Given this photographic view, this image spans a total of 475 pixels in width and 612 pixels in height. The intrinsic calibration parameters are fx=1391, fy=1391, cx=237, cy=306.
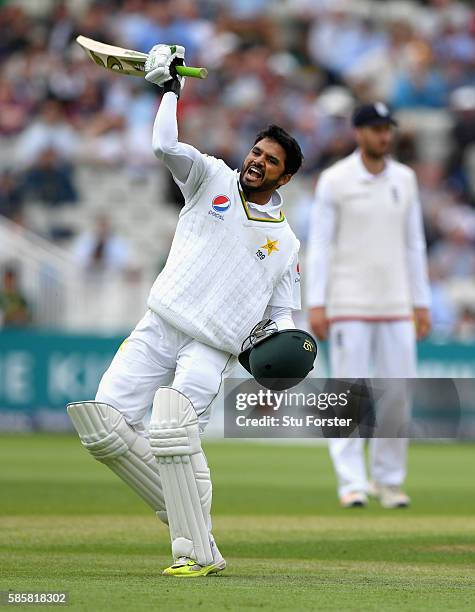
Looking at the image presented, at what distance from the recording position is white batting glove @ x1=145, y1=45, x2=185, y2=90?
5887 millimetres

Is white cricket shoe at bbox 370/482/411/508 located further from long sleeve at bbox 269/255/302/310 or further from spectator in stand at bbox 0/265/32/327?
spectator in stand at bbox 0/265/32/327

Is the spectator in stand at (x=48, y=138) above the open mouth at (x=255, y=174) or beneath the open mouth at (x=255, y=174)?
above

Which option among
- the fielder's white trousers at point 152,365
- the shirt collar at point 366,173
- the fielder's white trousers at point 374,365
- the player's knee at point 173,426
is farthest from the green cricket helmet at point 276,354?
the shirt collar at point 366,173

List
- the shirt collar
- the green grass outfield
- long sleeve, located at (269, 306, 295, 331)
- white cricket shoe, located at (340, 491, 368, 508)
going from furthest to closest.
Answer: the shirt collar, white cricket shoe, located at (340, 491, 368, 508), long sleeve, located at (269, 306, 295, 331), the green grass outfield

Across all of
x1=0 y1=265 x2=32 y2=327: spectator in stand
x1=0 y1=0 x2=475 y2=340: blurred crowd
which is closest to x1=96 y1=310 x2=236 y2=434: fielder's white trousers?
x1=0 y1=265 x2=32 y2=327: spectator in stand

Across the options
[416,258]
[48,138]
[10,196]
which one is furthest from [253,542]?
[48,138]

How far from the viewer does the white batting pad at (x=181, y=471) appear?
19.3 ft

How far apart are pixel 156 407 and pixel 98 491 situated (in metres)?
4.39

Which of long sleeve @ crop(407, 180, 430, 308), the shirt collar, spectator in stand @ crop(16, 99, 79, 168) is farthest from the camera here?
spectator in stand @ crop(16, 99, 79, 168)

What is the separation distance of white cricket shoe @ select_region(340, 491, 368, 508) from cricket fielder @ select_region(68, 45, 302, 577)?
329 cm

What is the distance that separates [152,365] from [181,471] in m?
0.57

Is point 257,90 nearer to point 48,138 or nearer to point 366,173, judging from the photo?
point 48,138

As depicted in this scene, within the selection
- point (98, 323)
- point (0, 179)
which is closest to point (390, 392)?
point (98, 323)

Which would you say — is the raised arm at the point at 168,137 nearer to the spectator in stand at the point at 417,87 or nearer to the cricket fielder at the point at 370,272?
the cricket fielder at the point at 370,272
